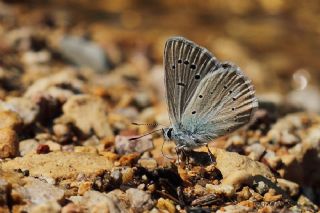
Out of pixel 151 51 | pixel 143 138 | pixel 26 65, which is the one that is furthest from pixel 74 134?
pixel 151 51

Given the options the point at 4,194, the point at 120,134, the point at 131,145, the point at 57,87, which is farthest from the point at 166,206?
the point at 57,87

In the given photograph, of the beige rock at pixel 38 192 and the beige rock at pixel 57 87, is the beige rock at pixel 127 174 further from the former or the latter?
the beige rock at pixel 57 87

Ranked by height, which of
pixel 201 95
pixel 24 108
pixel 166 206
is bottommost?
pixel 166 206

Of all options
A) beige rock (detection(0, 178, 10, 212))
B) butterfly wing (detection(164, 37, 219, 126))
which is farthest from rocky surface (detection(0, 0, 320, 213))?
butterfly wing (detection(164, 37, 219, 126))

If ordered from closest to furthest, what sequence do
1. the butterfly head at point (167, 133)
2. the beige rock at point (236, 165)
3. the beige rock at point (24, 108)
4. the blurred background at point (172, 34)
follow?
1. the beige rock at point (236, 165)
2. the butterfly head at point (167, 133)
3. the beige rock at point (24, 108)
4. the blurred background at point (172, 34)

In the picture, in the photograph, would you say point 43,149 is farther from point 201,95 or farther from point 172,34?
point 172,34

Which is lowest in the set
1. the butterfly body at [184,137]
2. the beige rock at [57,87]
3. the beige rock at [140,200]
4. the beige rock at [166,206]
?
the beige rock at [166,206]

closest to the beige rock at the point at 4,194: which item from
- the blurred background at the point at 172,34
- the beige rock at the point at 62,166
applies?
the beige rock at the point at 62,166

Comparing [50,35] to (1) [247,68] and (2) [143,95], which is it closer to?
(2) [143,95]
